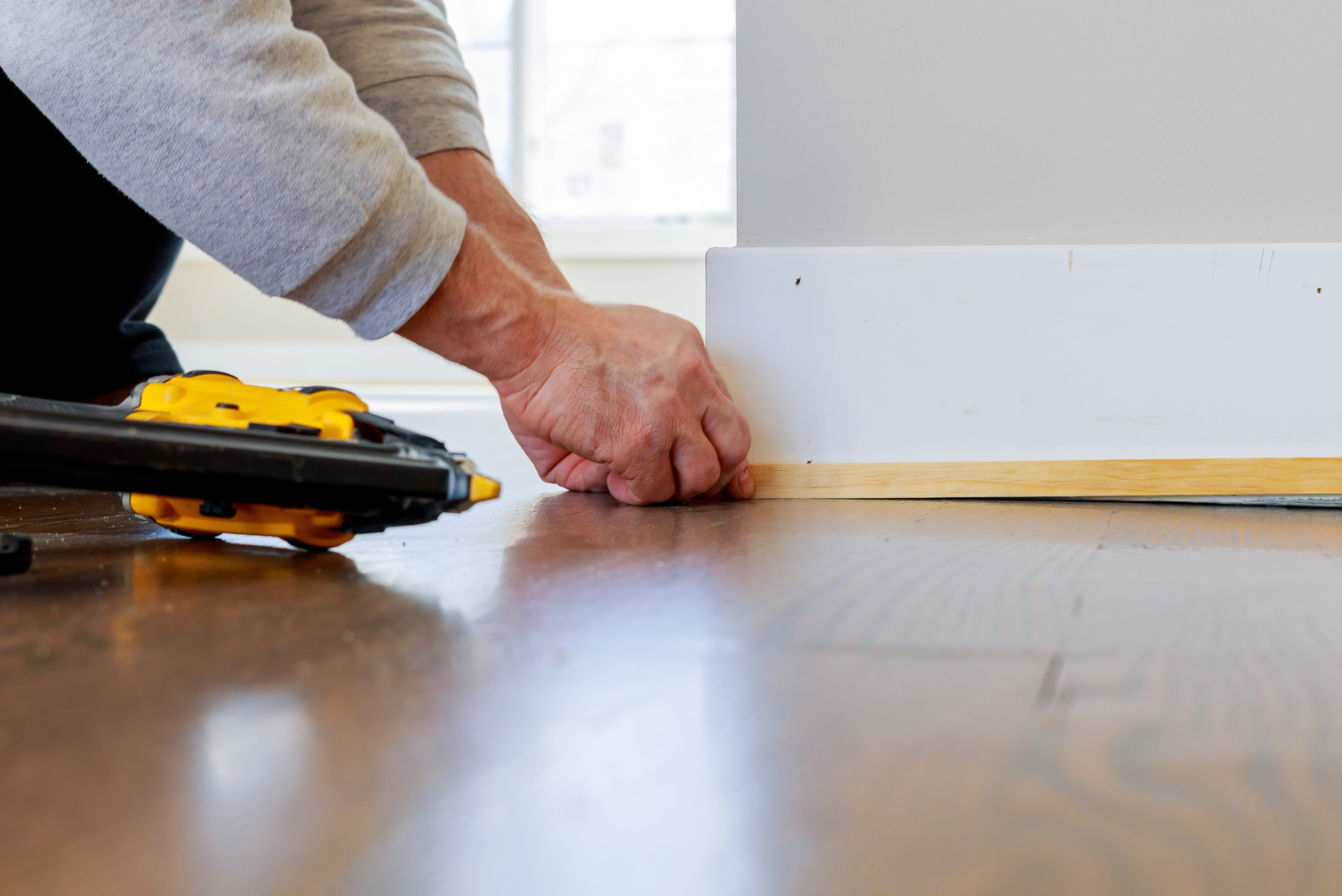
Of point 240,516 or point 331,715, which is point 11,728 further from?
point 240,516

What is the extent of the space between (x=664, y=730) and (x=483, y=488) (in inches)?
7.5

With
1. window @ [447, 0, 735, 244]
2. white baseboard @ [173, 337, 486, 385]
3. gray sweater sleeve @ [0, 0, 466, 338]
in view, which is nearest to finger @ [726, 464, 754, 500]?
gray sweater sleeve @ [0, 0, 466, 338]

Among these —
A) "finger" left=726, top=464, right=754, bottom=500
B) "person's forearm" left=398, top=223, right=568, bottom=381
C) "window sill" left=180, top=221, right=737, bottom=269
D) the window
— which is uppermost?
the window

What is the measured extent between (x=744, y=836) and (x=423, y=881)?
54 millimetres

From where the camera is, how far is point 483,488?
39 cm

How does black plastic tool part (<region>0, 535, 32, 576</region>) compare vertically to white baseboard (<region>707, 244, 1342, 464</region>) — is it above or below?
below

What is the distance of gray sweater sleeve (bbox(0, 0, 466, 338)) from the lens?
20.5 inches

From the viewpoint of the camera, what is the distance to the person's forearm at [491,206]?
867 mm

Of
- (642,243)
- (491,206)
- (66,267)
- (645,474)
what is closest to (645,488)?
(645,474)

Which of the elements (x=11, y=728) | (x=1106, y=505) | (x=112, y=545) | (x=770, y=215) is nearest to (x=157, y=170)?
(x=112, y=545)

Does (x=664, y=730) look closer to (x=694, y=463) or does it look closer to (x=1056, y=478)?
(x=694, y=463)

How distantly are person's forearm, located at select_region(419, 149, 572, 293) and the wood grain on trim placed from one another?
266 millimetres

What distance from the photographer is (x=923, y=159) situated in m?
0.86

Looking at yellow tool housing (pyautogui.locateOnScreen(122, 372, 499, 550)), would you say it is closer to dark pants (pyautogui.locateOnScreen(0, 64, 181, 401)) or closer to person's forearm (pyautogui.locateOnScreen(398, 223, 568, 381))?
person's forearm (pyautogui.locateOnScreen(398, 223, 568, 381))
